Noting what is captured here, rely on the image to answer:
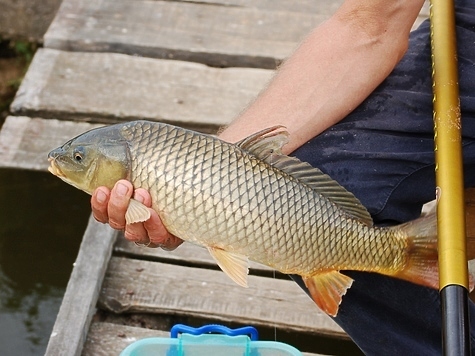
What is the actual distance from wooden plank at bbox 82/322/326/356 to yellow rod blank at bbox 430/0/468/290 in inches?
32.9

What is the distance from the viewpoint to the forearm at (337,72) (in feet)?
6.13

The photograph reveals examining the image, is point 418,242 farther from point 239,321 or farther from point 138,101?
point 138,101

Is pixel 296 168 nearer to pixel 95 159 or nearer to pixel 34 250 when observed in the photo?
pixel 95 159

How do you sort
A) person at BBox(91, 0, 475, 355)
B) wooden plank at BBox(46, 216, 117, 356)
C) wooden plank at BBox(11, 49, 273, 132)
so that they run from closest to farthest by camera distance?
person at BBox(91, 0, 475, 355) < wooden plank at BBox(46, 216, 117, 356) < wooden plank at BBox(11, 49, 273, 132)

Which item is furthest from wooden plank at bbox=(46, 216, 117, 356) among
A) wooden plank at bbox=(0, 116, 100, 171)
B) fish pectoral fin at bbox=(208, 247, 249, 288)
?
fish pectoral fin at bbox=(208, 247, 249, 288)

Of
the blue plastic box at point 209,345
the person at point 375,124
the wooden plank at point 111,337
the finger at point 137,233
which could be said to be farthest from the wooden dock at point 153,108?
the finger at point 137,233

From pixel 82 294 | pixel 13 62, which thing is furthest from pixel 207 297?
pixel 13 62

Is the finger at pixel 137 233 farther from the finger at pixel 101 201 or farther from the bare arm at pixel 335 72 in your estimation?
the bare arm at pixel 335 72

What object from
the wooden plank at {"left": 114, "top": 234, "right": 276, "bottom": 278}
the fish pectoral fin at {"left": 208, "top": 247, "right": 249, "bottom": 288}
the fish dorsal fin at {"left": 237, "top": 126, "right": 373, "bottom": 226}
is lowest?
the fish pectoral fin at {"left": 208, "top": 247, "right": 249, "bottom": 288}

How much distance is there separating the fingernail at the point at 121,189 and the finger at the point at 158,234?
0.19ft

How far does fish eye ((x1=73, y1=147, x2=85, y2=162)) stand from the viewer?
154 centimetres

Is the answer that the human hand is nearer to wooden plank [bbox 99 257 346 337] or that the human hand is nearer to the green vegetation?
wooden plank [bbox 99 257 346 337]

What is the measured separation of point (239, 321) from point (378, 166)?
698 millimetres

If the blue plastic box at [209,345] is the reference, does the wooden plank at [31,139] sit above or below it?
above
